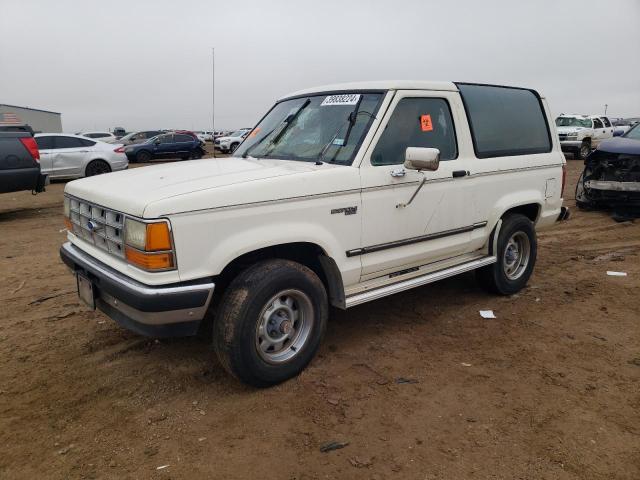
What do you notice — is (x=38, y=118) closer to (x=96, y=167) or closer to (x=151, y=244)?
(x=96, y=167)

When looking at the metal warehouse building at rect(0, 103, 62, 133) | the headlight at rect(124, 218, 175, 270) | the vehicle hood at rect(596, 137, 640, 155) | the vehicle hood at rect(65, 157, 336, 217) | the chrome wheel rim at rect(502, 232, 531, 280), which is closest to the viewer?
the headlight at rect(124, 218, 175, 270)

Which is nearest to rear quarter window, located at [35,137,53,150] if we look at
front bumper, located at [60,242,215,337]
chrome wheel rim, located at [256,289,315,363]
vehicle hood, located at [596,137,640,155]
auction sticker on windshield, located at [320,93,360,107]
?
auction sticker on windshield, located at [320,93,360,107]

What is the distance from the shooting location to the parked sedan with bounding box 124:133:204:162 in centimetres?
2289

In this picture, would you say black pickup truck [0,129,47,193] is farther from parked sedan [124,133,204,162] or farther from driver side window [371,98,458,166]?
parked sedan [124,133,204,162]

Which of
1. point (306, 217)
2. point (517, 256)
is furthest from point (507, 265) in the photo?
point (306, 217)

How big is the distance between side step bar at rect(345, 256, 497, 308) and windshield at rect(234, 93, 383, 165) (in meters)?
0.98

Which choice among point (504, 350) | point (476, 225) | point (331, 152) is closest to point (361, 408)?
point (504, 350)

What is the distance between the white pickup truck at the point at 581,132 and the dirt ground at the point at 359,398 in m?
18.7

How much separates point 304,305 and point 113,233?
4.34 feet

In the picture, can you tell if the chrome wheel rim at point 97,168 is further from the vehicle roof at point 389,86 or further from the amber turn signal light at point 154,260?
the amber turn signal light at point 154,260

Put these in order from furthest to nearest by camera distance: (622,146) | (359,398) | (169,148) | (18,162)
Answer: (169,148)
(18,162)
(622,146)
(359,398)

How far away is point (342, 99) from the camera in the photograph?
389cm

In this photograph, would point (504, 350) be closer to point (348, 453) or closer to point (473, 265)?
point (473, 265)

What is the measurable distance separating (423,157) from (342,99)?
0.98 metres
